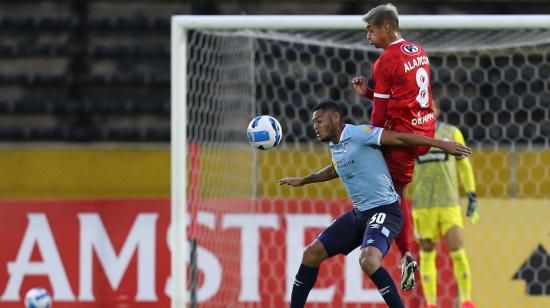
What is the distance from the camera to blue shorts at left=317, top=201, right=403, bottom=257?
5.95m

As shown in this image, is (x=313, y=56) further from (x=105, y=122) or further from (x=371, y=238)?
(x=371, y=238)

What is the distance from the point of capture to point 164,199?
880cm

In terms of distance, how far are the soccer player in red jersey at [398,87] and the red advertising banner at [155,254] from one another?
256cm

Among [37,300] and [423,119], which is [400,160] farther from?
[37,300]

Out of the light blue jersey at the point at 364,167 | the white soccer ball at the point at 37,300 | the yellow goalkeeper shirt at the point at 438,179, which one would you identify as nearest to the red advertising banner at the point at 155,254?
the yellow goalkeeper shirt at the point at 438,179

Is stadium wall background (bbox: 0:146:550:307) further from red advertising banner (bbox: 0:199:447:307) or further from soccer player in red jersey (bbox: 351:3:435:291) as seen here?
soccer player in red jersey (bbox: 351:3:435:291)

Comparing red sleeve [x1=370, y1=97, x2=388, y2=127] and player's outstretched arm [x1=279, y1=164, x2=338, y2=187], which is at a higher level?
red sleeve [x1=370, y1=97, x2=388, y2=127]

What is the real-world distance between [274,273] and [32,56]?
12.0 feet

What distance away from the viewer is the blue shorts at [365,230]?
19.5 feet

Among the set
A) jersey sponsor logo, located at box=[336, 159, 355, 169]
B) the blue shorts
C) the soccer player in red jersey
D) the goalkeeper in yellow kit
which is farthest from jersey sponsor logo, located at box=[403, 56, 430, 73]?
the goalkeeper in yellow kit

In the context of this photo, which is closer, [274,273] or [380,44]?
→ [380,44]

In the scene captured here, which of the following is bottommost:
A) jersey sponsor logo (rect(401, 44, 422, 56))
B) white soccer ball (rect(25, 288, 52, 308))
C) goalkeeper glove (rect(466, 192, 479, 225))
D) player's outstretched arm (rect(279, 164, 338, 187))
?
white soccer ball (rect(25, 288, 52, 308))

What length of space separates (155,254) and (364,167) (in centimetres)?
316

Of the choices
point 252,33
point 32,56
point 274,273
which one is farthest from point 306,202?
point 32,56
